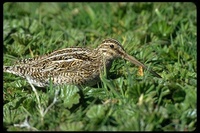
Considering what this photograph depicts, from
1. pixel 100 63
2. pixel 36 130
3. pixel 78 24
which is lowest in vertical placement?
pixel 36 130

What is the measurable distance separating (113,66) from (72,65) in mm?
594

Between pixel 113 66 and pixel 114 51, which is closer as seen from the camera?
pixel 114 51

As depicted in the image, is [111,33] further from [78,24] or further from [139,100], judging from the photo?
[139,100]

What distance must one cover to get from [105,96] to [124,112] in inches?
24.3

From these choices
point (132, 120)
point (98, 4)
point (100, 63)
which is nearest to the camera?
point (132, 120)

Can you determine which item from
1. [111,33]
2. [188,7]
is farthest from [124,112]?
[188,7]

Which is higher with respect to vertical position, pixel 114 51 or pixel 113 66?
pixel 114 51

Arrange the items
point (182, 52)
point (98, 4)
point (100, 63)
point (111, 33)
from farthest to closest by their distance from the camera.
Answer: point (98, 4), point (111, 33), point (182, 52), point (100, 63)

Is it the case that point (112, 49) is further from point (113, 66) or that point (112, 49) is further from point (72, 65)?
point (72, 65)

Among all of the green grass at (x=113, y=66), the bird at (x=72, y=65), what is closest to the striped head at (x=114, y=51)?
the bird at (x=72, y=65)

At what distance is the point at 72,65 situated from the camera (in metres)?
6.66

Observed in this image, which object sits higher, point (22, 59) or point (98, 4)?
point (98, 4)

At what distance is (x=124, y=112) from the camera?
209 inches

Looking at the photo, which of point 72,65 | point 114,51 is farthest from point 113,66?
point 72,65
